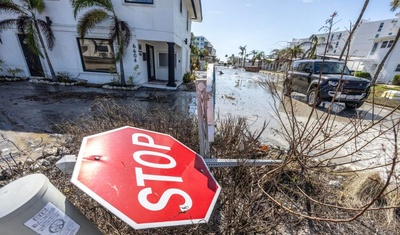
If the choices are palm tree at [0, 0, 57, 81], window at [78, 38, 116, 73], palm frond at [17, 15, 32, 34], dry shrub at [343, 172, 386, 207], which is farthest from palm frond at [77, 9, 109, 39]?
dry shrub at [343, 172, 386, 207]

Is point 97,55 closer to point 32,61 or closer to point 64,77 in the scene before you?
point 64,77

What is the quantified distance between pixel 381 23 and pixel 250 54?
3401 cm

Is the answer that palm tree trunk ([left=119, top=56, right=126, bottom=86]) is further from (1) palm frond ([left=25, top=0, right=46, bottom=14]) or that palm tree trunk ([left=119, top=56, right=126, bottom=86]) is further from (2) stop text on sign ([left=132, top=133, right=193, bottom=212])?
(2) stop text on sign ([left=132, top=133, right=193, bottom=212])

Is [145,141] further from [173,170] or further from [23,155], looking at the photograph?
[23,155]

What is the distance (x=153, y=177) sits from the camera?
95cm

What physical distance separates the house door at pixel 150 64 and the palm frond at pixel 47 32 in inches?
190

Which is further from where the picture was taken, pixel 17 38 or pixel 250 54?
pixel 250 54

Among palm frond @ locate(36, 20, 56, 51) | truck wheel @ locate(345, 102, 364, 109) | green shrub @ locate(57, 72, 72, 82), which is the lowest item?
truck wheel @ locate(345, 102, 364, 109)

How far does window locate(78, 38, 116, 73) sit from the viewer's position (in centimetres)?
916

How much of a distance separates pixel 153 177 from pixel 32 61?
1360 centimetres

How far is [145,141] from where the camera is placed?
123 centimetres

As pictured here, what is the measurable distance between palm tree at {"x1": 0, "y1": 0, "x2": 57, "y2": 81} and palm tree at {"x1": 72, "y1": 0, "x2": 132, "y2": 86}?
195 centimetres

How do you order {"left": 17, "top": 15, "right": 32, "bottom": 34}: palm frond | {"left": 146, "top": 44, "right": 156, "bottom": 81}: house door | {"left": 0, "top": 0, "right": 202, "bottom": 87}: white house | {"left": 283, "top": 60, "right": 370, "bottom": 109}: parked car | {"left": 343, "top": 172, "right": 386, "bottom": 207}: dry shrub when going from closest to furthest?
{"left": 343, "top": 172, "right": 386, "bottom": 207}: dry shrub
{"left": 283, "top": 60, "right": 370, "bottom": 109}: parked car
{"left": 17, "top": 15, "right": 32, "bottom": 34}: palm frond
{"left": 0, "top": 0, "right": 202, "bottom": 87}: white house
{"left": 146, "top": 44, "right": 156, "bottom": 81}: house door

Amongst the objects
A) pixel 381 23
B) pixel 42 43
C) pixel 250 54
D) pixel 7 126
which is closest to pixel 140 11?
pixel 42 43
